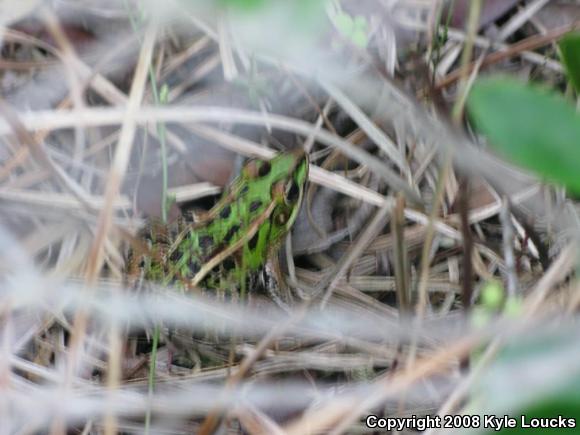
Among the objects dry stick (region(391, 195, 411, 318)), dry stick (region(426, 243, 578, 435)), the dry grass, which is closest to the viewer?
dry stick (region(426, 243, 578, 435))

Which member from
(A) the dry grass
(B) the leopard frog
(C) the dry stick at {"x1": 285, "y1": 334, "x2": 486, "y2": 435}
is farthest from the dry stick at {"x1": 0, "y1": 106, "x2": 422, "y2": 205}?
(C) the dry stick at {"x1": 285, "y1": 334, "x2": 486, "y2": 435}

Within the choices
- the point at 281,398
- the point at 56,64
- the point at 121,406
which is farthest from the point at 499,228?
the point at 56,64

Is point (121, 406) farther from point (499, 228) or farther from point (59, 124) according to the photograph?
point (499, 228)

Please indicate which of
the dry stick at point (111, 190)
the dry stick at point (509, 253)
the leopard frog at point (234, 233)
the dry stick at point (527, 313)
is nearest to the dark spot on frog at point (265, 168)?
the leopard frog at point (234, 233)

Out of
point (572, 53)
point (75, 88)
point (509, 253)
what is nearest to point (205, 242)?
point (75, 88)

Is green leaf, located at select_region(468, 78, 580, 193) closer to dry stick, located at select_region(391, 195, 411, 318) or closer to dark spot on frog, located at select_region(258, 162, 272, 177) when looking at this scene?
dry stick, located at select_region(391, 195, 411, 318)

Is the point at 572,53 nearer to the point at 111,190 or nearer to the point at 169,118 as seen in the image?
the point at 111,190

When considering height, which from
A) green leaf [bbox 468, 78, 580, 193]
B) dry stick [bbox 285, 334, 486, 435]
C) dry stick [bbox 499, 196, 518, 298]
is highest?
dry stick [bbox 499, 196, 518, 298]
